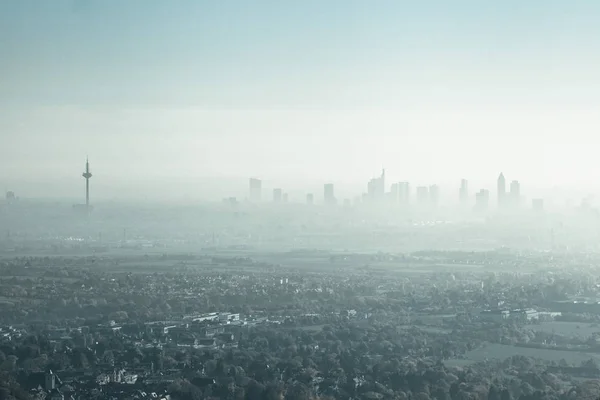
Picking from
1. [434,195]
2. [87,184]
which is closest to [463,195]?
[434,195]

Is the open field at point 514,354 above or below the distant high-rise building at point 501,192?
below

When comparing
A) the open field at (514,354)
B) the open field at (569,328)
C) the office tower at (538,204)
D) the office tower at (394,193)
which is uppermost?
the office tower at (394,193)

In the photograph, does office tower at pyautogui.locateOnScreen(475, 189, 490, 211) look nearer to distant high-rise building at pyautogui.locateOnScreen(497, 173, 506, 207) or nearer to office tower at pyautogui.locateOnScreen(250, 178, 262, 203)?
distant high-rise building at pyautogui.locateOnScreen(497, 173, 506, 207)

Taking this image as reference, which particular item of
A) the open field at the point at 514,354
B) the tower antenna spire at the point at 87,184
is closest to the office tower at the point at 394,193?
the tower antenna spire at the point at 87,184

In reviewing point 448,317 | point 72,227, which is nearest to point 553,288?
point 448,317

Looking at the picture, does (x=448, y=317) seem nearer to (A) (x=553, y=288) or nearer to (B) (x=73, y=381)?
(A) (x=553, y=288)

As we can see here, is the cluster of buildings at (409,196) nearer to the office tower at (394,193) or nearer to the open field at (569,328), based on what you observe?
the office tower at (394,193)

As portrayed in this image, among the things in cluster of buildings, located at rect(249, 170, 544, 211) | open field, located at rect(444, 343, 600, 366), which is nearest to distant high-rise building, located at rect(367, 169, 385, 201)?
cluster of buildings, located at rect(249, 170, 544, 211)
